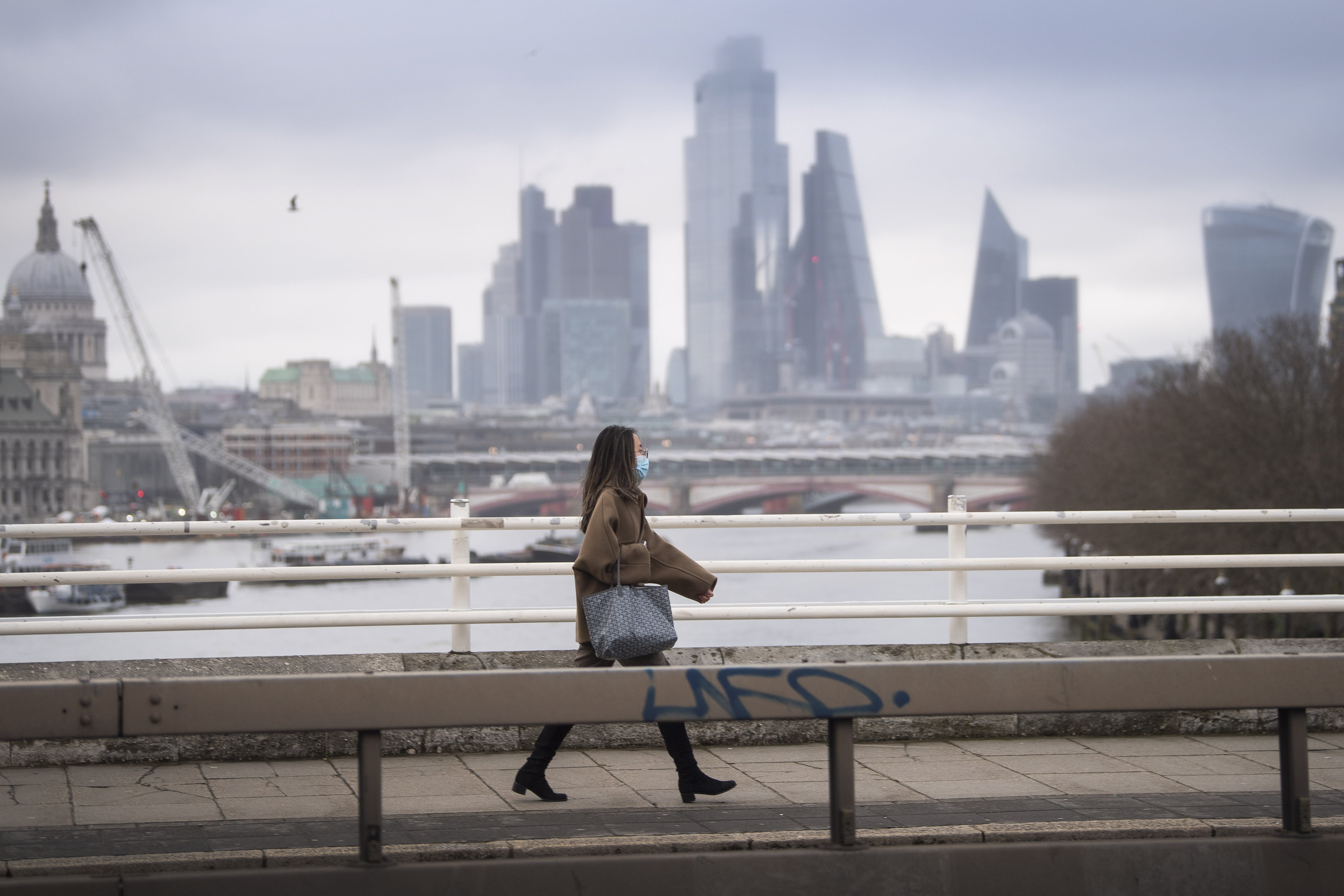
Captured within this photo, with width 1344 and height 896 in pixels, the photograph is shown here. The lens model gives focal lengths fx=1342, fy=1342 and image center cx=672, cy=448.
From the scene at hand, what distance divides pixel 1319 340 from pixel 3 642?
124ft

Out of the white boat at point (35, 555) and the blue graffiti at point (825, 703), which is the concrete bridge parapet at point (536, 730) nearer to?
the blue graffiti at point (825, 703)

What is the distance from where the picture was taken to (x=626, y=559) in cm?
524

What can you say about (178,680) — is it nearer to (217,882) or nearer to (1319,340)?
(217,882)

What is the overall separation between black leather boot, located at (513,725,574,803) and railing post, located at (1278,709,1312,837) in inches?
97.6

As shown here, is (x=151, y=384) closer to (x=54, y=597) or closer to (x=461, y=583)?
(x=54, y=597)

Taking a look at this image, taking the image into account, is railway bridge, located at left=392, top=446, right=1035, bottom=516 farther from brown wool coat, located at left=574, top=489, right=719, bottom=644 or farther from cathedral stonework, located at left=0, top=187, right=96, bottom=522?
brown wool coat, located at left=574, top=489, right=719, bottom=644

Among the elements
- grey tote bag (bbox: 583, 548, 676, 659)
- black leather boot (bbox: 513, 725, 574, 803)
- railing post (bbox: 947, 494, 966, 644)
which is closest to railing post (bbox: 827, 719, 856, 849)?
grey tote bag (bbox: 583, 548, 676, 659)

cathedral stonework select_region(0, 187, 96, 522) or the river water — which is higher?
cathedral stonework select_region(0, 187, 96, 522)

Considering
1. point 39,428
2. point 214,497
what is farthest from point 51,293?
point 39,428

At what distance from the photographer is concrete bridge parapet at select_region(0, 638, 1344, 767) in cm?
595

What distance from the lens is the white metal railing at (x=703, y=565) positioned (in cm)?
616

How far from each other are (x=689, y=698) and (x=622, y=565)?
4.27ft

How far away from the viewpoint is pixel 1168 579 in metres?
36.7

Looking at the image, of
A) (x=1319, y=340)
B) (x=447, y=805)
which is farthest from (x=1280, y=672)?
(x=1319, y=340)
